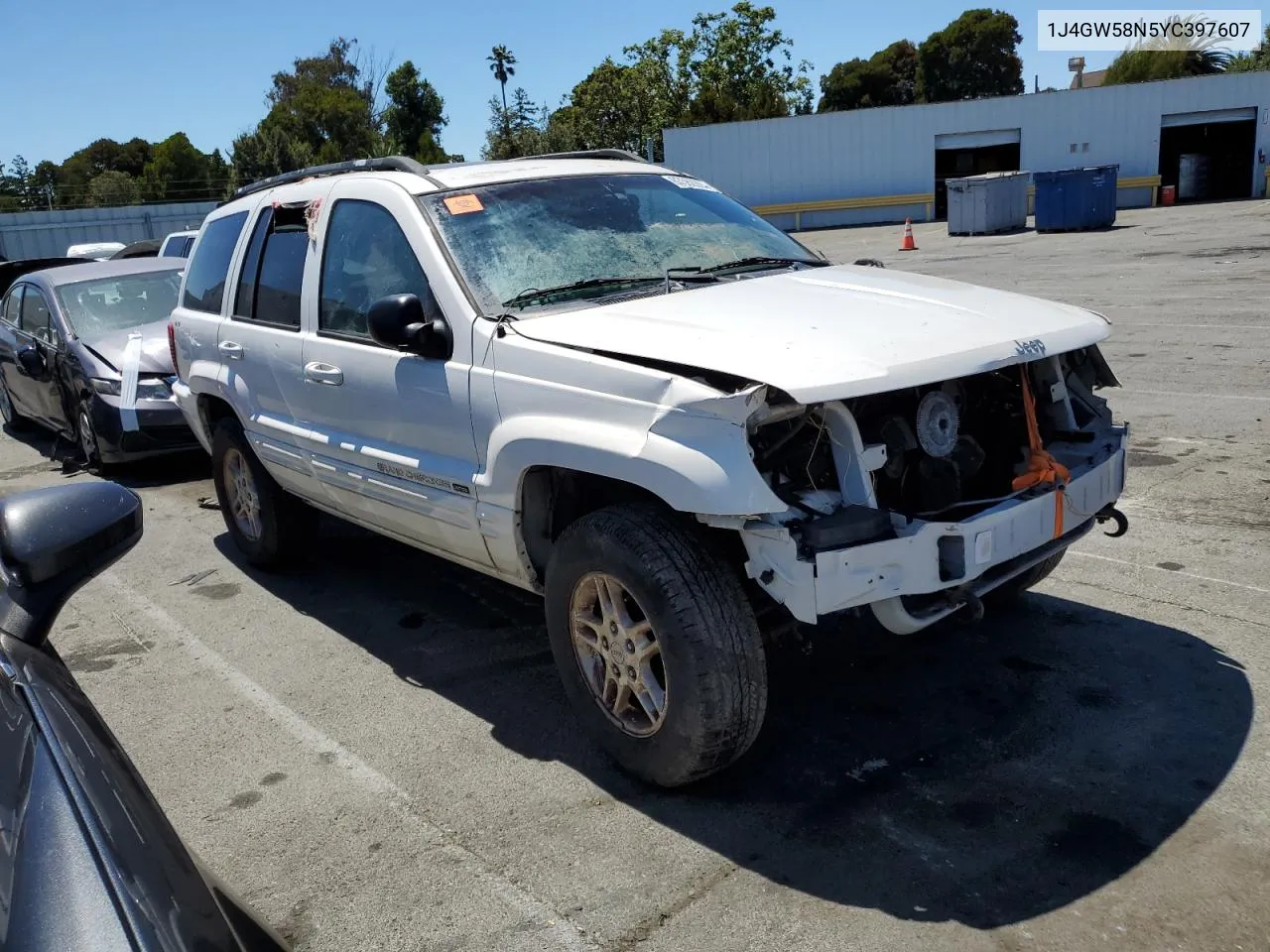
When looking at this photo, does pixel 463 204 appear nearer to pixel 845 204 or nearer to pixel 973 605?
pixel 973 605

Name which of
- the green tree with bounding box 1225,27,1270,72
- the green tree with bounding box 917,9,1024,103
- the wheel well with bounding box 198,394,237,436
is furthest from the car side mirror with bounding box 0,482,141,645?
the green tree with bounding box 917,9,1024,103

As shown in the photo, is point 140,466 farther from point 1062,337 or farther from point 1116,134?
point 1116,134

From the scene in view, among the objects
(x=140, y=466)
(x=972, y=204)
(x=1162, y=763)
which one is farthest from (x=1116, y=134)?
(x=1162, y=763)

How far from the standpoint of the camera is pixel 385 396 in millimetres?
4281

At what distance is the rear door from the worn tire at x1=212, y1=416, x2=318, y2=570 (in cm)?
28

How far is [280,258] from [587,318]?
2.18 metres

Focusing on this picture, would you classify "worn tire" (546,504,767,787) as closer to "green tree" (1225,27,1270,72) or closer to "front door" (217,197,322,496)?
"front door" (217,197,322,496)

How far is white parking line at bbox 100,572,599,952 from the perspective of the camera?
294cm

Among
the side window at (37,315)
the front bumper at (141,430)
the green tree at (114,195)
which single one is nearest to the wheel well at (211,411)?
the front bumper at (141,430)

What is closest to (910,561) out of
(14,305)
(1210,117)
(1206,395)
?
(1206,395)

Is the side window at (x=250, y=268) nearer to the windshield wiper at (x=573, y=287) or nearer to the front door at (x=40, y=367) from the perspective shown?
the windshield wiper at (x=573, y=287)

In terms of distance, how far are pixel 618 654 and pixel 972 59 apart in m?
81.3

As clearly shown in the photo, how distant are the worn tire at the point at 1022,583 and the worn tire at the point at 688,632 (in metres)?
1.63

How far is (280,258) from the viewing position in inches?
204
